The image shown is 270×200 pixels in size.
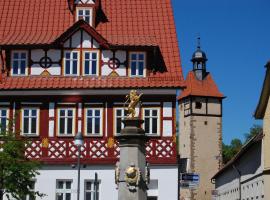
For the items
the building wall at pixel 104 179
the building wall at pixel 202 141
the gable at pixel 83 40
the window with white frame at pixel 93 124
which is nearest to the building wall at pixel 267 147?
the building wall at pixel 104 179

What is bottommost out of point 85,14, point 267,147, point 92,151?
point 92,151

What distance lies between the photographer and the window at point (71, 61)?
1554 inches

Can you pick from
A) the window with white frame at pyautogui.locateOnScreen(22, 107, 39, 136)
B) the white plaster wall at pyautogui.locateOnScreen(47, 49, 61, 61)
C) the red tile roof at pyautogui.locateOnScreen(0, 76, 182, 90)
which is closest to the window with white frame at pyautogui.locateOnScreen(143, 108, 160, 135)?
the red tile roof at pyautogui.locateOnScreen(0, 76, 182, 90)

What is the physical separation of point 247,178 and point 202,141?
110 feet

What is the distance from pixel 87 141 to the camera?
38625 millimetres

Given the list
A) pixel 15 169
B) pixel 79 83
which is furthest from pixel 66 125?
pixel 15 169

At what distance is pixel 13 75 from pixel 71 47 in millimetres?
3559

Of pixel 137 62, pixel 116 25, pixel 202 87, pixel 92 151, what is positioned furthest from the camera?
pixel 202 87

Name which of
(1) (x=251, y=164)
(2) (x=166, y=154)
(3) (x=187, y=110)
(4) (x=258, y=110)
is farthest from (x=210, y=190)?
(2) (x=166, y=154)

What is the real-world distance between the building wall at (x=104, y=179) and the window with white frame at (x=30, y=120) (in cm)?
228

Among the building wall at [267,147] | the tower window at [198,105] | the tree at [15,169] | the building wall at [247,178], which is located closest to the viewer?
the tree at [15,169]

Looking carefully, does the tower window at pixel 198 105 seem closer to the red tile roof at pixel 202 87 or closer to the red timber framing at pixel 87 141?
the red tile roof at pixel 202 87

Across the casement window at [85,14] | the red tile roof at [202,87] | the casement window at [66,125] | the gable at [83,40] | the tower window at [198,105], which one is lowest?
the casement window at [66,125]

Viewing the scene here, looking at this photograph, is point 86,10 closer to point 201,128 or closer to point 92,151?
point 92,151
